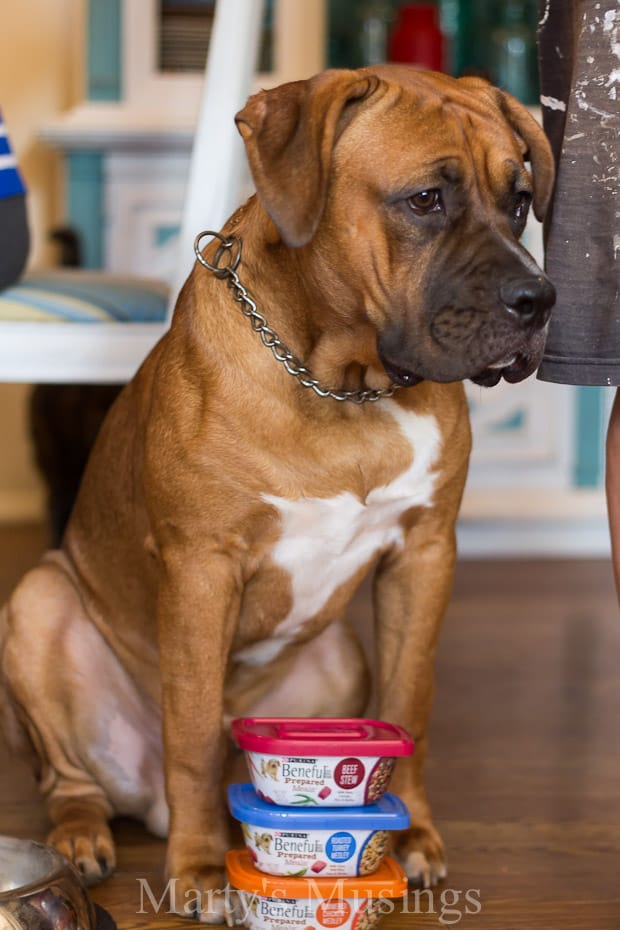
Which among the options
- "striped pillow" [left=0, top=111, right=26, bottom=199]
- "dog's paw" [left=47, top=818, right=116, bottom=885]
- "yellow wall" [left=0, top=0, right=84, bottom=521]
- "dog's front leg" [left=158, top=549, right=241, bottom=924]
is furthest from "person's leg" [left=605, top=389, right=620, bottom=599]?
"yellow wall" [left=0, top=0, right=84, bottom=521]

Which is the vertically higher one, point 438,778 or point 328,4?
point 328,4

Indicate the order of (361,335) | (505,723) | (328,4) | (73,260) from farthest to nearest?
(328,4) → (73,260) → (505,723) → (361,335)

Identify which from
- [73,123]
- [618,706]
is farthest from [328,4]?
[618,706]

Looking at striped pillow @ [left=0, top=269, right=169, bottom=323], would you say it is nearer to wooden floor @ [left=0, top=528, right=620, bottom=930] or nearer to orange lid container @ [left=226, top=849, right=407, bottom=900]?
wooden floor @ [left=0, top=528, right=620, bottom=930]

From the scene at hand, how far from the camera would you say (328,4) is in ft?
13.3

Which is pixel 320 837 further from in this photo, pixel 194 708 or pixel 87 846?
pixel 87 846

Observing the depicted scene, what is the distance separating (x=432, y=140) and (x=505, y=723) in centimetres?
114

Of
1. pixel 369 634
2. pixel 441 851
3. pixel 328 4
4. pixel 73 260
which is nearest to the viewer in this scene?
pixel 441 851

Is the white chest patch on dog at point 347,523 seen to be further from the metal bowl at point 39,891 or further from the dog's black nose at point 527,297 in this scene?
the metal bowl at point 39,891

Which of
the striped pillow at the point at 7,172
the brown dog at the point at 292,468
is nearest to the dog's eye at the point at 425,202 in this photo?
the brown dog at the point at 292,468

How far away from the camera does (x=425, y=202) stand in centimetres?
132

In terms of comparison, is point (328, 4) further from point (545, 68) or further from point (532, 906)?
point (532, 906)

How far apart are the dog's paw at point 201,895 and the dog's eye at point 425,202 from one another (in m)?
0.76

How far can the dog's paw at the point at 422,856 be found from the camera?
4.92 ft
